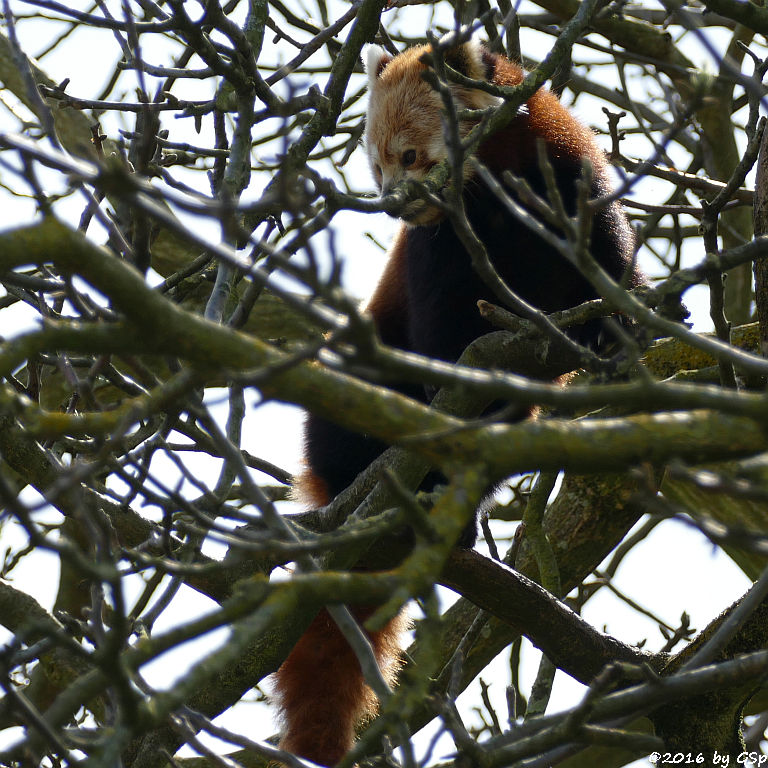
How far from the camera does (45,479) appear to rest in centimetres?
332

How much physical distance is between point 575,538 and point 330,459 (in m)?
1.38

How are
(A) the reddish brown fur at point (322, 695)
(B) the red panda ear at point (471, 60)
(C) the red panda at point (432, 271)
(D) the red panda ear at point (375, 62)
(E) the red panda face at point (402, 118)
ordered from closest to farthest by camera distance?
(A) the reddish brown fur at point (322, 695), (C) the red panda at point (432, 271), (B) the red panda ear at point (471, 60), (E) the red panda face at point (402, 118), (D) the red panda ear at point (375, 62)

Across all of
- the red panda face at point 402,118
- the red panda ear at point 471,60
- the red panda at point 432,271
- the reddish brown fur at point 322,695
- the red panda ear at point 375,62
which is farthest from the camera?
the red panda ear at point 375,62

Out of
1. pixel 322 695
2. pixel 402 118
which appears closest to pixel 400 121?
pixel 402 118

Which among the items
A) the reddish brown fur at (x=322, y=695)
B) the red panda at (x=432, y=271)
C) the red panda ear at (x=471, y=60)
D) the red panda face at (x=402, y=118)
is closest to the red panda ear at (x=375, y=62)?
the red panda face at (x=402, y=118)

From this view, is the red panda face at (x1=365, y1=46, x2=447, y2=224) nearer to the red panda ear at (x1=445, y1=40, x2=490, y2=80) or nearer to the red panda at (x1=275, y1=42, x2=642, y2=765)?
the red panda at (x1=275, y1=42, x2=642, y2=765)

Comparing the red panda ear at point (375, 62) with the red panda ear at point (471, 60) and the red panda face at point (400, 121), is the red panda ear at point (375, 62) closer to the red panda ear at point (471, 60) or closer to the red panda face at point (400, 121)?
the red panda face at point (400, 121)

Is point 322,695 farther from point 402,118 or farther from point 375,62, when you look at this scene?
point 375,62

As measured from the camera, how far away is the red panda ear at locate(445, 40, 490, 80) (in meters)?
4.65

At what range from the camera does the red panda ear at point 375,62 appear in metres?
5.67

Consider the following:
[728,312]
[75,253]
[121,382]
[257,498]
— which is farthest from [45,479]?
[728,312]

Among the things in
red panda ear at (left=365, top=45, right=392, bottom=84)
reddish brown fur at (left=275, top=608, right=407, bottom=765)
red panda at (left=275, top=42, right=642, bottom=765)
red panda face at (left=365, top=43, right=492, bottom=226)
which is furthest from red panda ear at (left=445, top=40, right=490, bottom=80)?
reddish brown fur at (left=275, top=608, right=407, bottom=765)

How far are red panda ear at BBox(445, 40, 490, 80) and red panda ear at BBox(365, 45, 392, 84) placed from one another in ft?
3.12

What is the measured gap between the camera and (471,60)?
15.4ft
